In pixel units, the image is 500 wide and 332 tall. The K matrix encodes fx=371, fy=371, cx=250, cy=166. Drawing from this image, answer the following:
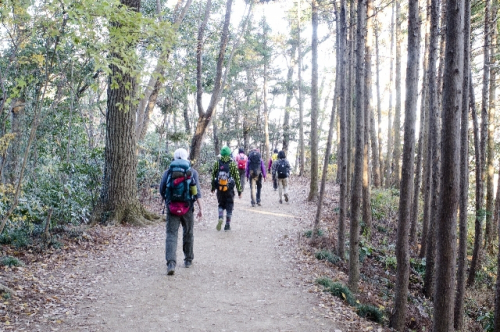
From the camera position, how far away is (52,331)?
4.54 metres

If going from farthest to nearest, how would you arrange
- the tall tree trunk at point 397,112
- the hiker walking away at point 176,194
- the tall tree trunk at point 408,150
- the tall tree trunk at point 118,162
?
1. the tall tree trunk at point 397,112
2. the tall tree trunk at point 118,162
3. the hiker walking away at point 176,194
4. the tall tree trunk at point 408,150

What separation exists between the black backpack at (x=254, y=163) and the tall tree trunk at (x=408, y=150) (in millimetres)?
7724

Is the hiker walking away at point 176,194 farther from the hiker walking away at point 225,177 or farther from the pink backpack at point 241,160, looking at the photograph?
the pink backpack at point 241,160

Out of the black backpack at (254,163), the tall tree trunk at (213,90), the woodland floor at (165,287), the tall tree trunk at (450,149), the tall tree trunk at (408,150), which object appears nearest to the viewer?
the tall tree trunk at (450,149)

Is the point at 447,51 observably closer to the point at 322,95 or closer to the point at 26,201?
the point at 26,201

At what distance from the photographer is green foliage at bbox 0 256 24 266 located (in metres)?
6.47

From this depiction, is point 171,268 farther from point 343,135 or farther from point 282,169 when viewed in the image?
point 282,169

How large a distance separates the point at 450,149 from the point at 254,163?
9.34 metres

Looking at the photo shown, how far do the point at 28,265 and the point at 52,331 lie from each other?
274 centimetres

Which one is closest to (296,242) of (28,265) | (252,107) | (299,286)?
(299,286)

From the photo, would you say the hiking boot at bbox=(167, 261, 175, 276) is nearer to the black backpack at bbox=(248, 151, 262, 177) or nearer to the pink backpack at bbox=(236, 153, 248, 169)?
the black backpack at bbox=(248, 151, 262, 177)

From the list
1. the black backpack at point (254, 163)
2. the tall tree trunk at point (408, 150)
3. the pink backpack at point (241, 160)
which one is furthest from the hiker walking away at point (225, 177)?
the pink backpack at point (241, 160)

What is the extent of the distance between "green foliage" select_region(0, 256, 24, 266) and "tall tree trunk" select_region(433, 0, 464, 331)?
6828 millimetres

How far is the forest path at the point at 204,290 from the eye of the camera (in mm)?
5086
